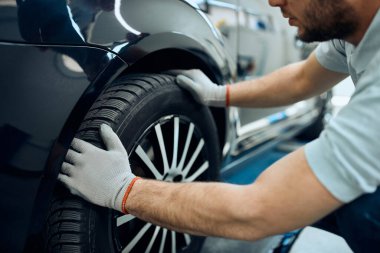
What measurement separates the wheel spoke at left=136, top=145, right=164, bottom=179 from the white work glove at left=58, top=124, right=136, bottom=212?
0.27ft

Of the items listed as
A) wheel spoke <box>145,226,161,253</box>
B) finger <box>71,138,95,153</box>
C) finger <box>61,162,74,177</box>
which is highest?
finger <box>71,138,95,153</box>

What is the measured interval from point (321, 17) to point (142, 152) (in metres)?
0.57

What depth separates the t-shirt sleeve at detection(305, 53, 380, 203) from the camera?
0.74m

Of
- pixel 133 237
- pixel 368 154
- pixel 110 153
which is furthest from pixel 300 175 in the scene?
pixel 133 237

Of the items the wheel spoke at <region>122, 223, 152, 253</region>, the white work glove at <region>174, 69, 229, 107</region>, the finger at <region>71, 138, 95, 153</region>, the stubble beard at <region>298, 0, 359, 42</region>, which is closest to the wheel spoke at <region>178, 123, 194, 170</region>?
the white work glove at <region>174, 69, 229, 107</region>

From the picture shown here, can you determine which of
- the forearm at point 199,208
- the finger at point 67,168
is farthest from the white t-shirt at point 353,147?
the finger at point 67,168

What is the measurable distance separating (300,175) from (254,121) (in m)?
1.04

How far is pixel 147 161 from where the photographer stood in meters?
1.08

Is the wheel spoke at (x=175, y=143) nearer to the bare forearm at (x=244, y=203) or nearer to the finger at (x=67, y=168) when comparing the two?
the bare forearm at (x=244, y=203)

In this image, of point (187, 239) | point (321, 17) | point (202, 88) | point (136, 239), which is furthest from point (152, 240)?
point (321, 17)

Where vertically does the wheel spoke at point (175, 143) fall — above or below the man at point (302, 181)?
below

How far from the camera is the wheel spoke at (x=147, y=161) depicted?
1.05 metres

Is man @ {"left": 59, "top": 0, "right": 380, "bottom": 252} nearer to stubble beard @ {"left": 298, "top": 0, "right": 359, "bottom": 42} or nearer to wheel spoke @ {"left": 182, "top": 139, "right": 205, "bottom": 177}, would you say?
stubble beard @ {"left": 298, "top": 0, "right": 359, "bottom": 42}

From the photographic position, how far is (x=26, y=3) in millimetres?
742
